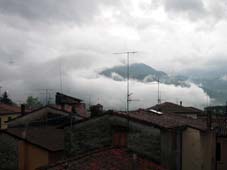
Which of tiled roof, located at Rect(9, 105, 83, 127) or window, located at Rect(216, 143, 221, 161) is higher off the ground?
tiled roof, located at Rect(9, 105, 83, 127)

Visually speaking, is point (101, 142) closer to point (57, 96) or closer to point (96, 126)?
point (96, 126)

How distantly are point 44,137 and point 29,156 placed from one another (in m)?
2.47

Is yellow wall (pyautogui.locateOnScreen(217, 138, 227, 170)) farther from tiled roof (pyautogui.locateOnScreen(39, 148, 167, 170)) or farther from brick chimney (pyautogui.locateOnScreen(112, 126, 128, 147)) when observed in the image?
tiled roof (pyautogui.locateOnScreen(39, 148, 167, 170))

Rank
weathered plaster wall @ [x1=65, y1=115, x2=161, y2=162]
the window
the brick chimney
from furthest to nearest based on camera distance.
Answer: the window < the brick chimney < weathered plaster wall @ [x1=65, y1=115, x2=161, y2=162]

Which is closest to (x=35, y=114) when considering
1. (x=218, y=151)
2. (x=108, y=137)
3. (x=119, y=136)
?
(x=108, y=137)

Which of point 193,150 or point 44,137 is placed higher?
point 193,150

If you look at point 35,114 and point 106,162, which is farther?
point 35,114

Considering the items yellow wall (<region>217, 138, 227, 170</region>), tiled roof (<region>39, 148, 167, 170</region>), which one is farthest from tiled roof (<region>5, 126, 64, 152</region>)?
yellow wall (<region>217, 138, 227, 170</region>)

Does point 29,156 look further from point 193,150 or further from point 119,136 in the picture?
point 193,150

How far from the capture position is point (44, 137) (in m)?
27.5

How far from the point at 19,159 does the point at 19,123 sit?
815 centimetres

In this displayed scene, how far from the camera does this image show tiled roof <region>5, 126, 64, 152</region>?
993 inches

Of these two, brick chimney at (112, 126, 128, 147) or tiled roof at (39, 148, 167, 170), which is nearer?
tiled roof at (39, 148, 167, 170)

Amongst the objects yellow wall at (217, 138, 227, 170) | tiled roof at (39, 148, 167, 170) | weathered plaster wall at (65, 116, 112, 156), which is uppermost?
weathered plaster wall at (65, 116, 112, 156)
